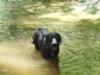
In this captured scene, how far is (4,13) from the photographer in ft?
39.2

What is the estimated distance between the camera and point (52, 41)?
700 centimetres

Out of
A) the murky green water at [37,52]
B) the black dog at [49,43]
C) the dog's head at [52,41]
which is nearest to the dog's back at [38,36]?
the black dog at [49,43]

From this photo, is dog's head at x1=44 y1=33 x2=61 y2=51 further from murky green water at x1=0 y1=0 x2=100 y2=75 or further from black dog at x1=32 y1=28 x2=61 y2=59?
murky green water at x1=0 y1=0 x2=100 y2=75

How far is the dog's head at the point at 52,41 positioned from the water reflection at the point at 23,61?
16.2 inches

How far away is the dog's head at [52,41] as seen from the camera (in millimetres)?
6977

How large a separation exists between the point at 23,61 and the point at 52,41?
1.05 meters

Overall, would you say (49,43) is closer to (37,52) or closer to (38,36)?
(38,36)

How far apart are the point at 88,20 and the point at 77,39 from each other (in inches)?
77.9

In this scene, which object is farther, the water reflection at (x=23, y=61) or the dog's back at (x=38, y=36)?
the dog's back at (x=38, y=36)

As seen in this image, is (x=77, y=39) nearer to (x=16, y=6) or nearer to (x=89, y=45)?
(x=89, y=45)

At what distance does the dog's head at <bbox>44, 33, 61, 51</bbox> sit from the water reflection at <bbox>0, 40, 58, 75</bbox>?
1.35ft

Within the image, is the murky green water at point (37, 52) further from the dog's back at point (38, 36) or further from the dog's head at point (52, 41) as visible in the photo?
→ the dog's head at point (52, 41)

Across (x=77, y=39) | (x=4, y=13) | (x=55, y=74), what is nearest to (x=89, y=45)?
(x=77, y=39)

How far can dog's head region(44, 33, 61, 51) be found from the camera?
698 centimetres
